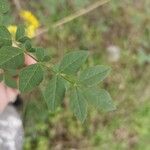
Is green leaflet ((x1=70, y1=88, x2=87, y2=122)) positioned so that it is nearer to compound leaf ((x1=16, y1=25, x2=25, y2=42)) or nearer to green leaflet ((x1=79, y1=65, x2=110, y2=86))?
green leaflet ((x1=79, y1=65, x2=110, y2=86))

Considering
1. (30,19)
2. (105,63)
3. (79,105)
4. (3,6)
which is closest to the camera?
(79,105)

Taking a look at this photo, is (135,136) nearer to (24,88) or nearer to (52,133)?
(52,133)

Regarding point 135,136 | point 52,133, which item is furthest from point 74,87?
point 135,136

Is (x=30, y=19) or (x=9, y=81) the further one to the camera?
(x=30, y=19)

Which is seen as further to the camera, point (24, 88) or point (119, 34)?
point (119, 34)

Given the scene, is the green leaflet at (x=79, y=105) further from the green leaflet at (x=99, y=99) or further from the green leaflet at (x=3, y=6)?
the green leaflet at (x=3, y=6)

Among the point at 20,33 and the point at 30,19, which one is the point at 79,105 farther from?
the point at 30,19

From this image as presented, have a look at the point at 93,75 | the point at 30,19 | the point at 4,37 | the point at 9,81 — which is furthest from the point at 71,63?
the point at 30,19
